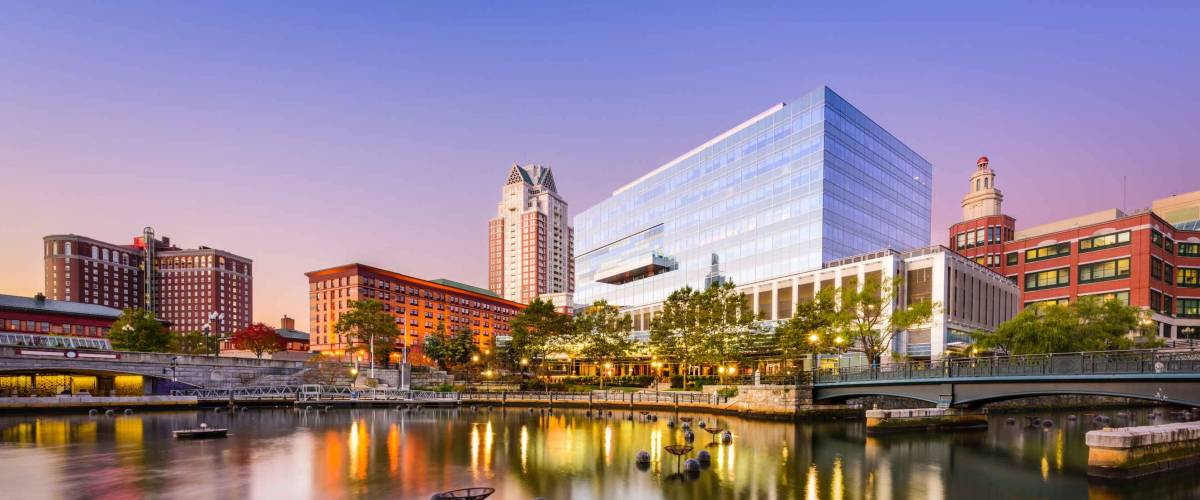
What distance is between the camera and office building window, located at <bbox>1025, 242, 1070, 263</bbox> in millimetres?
100812

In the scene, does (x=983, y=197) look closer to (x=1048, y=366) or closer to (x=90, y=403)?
(x=1048, y=366)

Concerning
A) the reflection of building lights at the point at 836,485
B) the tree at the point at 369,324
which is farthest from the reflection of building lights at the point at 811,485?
the tree at the point at 369,324

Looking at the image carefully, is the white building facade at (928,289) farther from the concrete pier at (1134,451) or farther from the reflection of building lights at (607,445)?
the concrete pier at (1134,451)

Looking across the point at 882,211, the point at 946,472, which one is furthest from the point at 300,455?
the point at 882,211

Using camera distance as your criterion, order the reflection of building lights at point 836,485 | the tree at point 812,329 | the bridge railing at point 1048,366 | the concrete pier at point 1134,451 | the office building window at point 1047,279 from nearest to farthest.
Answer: the reflection of building lights at point 836,485, the concrete pier at point 1134,451, the bridge railing at point 1048,366, the tree at point 812,329, the office building window at point 1047,279

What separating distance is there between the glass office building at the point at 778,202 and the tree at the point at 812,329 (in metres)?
18.4

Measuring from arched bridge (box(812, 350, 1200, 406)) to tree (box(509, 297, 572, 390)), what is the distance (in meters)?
44.5

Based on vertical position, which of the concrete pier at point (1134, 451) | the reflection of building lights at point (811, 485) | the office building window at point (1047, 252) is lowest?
the reflection of building lights at point (811, 485)

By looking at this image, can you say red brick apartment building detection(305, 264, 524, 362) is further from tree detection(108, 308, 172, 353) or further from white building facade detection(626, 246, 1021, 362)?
white building facade detection(626, 246, 1021, 362)

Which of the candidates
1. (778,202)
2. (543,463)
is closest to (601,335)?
(778,202)

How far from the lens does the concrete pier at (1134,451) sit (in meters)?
27.4

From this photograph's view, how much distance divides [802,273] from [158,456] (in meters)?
76.0

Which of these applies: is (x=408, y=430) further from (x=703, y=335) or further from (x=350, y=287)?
(x=350, y=287)

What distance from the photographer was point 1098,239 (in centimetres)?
9644
